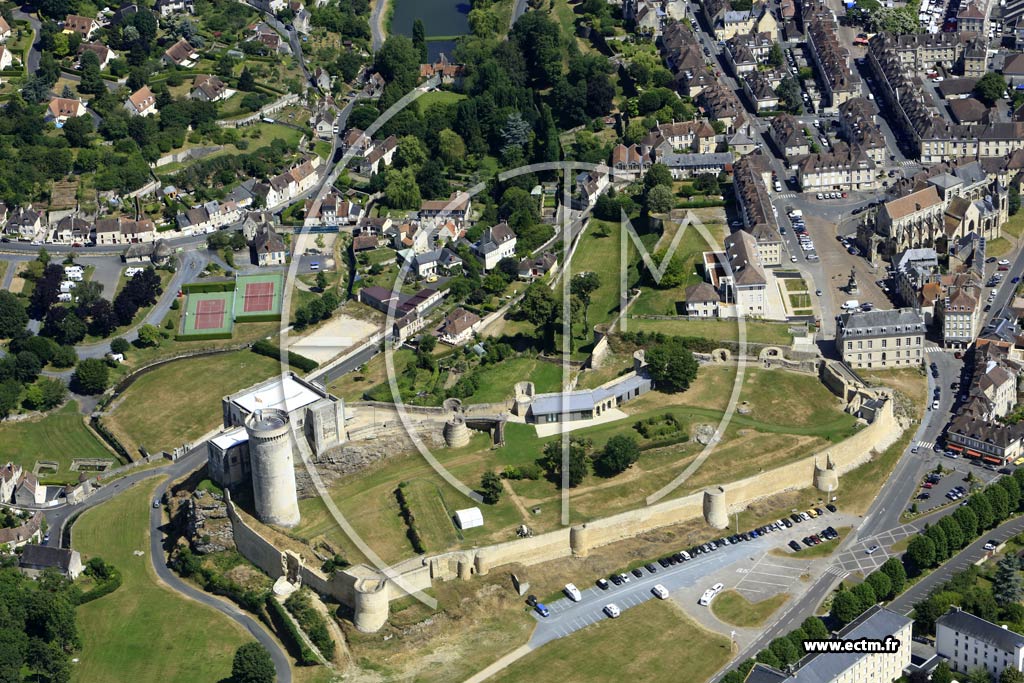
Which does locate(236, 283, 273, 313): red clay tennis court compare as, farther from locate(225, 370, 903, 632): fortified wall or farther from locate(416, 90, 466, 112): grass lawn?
locate(225, 370, 903, 632): fortified wall

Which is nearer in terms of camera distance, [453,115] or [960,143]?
[960,143]

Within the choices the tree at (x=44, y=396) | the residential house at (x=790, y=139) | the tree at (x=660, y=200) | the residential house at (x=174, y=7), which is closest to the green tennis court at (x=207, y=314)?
the tree at (x=44, y=396)

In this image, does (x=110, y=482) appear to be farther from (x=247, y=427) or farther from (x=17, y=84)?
(x=17, y=84)

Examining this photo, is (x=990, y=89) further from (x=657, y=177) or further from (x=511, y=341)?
(x=511, y=341)

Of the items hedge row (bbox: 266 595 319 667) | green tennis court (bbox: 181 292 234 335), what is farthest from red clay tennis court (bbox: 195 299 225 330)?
hedge row (bbox: 266 595 319 667)

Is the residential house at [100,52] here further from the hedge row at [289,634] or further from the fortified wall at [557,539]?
the hedge row at [289,634]

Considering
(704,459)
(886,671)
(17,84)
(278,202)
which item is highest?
(17,84)

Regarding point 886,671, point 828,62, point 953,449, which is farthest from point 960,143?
point 886,671

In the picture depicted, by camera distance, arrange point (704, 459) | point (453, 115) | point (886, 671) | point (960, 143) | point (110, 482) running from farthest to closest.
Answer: point (453, 115) → point (960, 143) → point (110, 482) → point (704, 459) → point (886, 671)
